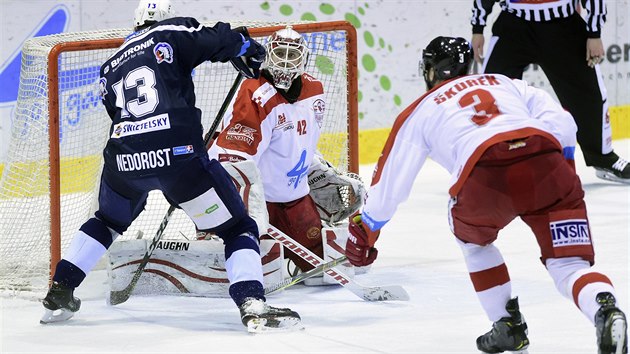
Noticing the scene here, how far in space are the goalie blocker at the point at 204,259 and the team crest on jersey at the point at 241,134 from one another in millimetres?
99

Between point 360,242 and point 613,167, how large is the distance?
10.7 ft

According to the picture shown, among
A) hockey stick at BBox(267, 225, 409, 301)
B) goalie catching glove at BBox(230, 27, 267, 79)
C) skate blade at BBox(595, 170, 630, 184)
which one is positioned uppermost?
goalie catching glove at BBox(230, 27, 267, 79)

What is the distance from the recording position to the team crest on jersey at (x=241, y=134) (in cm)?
418

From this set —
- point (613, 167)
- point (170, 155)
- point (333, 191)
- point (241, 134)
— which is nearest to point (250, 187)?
point (241, 134)

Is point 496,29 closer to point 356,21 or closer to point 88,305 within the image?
point 356,21

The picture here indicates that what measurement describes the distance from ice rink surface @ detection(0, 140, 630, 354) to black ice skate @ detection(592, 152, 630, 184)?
1.17m

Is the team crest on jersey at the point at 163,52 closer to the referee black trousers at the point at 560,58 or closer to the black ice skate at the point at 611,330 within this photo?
the black ice skate at the point at 611,330

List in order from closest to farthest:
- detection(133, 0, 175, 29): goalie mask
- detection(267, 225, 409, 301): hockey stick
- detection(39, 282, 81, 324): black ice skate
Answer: detection(39, 282, 81, 324): black ice skate
detection(133, 0, 175, 29): goalie mask
detection(267, 225, 409, 301): hockey stick

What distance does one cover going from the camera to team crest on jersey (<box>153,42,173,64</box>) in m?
3.68

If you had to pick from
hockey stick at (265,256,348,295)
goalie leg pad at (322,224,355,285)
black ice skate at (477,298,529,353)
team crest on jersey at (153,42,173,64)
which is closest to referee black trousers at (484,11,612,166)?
goalie leg pad at (322,224,355,285)

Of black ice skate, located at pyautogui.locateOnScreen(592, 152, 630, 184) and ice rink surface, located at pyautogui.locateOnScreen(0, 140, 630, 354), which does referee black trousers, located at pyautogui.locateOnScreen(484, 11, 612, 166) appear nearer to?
black ice skate, located at pyautogui.locateOnScreen(592, 152, 630, 184)

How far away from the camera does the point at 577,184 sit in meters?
3.03

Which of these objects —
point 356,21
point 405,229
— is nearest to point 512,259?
point 405,229

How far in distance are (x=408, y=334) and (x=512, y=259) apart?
48.2 inches
